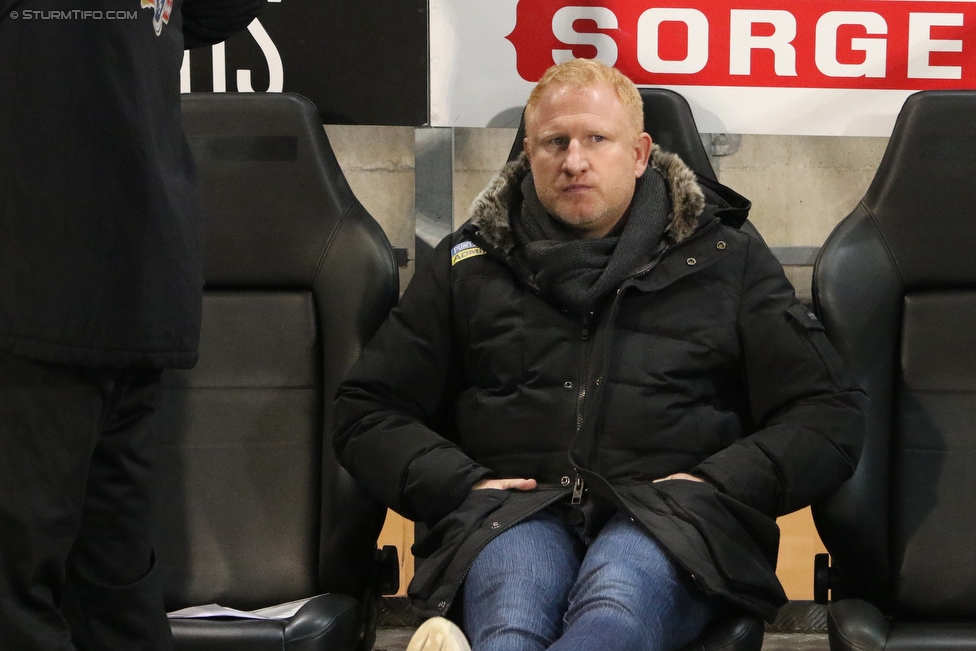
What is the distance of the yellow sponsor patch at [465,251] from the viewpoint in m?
1.83

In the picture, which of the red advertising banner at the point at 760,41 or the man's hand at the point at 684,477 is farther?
the red advertising banner at the point at 760,41

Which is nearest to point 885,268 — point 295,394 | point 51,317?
point 295,394

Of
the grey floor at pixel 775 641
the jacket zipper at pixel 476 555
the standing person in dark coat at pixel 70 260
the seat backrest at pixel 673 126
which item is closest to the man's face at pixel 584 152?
the seat backrest at pixel 673 126

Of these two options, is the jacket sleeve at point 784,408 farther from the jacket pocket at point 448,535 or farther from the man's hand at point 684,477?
the jacket pocket at point 448,535

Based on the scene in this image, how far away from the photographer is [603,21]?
2.19 metres

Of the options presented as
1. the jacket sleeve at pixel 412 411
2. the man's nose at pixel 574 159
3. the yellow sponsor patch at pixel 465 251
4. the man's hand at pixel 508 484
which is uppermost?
the man's nose at pixel 574 159

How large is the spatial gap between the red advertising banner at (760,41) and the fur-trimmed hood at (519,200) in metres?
0.40

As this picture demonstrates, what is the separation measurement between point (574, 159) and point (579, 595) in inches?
27.5

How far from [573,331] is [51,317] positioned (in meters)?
0.80

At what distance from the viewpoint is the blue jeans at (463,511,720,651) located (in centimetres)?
138

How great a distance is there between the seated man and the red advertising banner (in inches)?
15.8

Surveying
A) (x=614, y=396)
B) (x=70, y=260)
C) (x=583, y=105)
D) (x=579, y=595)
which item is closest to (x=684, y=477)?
(x=614, y=396)

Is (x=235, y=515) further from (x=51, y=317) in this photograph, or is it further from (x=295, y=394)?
(x=51, y=317)

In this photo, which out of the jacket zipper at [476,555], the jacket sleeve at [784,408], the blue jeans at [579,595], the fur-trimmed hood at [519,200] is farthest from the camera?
the fur-trimmed hood at [519,200]
